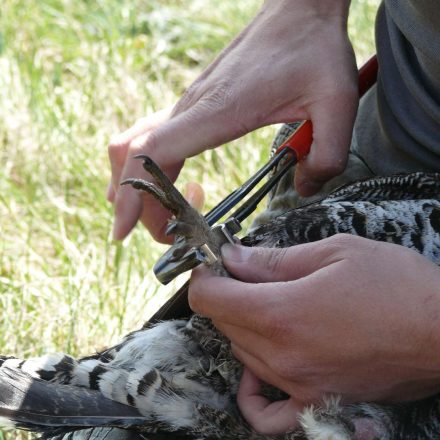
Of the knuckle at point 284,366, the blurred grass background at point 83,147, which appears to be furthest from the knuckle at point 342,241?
the blurred grass background at point 83,147

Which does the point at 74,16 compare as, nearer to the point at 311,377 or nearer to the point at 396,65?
the point at 396,65

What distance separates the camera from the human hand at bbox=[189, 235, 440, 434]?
5.41ft

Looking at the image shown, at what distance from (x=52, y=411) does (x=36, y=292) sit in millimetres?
1195

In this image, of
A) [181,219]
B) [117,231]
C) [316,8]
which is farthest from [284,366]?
[316,8]

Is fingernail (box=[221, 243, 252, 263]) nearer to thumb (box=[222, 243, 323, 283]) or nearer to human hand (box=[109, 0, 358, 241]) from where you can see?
thumb (box=[222, 243, 323, 283])

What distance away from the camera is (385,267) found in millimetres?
1682

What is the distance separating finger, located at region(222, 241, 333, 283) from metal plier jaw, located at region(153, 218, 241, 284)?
0.11ft

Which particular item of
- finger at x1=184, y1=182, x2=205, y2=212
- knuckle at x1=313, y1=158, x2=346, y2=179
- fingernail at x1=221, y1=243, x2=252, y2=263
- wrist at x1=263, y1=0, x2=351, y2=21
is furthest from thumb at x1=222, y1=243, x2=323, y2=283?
wrist at x1=263, y1=0, x2=351, y2=21

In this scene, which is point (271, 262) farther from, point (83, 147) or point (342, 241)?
point (83, 147)

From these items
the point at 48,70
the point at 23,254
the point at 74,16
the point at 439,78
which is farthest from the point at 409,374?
the point at 74,16

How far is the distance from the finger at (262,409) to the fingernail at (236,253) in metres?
0.27

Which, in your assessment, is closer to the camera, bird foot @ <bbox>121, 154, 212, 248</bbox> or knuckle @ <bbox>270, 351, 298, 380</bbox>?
knuckle @ <bbox>270, 351, 298, 380</bbox>

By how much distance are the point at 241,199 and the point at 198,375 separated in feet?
1.48

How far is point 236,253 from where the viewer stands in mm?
1866
